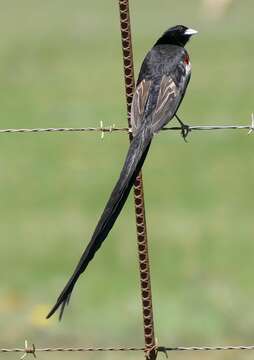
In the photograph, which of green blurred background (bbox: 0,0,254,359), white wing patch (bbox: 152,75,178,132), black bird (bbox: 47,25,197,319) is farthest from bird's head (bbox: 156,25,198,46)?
green blurred background (bbox: 0,0,254,359)

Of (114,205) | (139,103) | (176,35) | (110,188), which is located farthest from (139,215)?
(110,188)

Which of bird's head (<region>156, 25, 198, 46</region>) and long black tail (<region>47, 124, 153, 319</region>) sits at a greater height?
bird's head (<region>156, 25, 198, 46</region>)

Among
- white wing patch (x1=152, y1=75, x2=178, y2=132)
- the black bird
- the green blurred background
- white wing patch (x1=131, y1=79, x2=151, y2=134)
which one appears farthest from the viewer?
the green blurred background

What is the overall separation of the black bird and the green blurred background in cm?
421

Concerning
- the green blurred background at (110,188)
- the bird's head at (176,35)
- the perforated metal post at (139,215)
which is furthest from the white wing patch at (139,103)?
the green blurred background at (110,188)

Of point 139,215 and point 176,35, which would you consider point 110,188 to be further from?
point 139,215

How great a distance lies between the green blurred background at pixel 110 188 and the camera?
1247 cm

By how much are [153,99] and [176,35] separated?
31.7 inches

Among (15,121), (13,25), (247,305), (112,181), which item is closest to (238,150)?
(112,181)

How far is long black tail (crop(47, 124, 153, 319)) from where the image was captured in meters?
5.25

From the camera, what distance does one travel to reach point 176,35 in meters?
7.21

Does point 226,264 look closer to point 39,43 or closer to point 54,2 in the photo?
point 39,43

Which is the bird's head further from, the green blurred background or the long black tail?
the green blurred background

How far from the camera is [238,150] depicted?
21.1m
